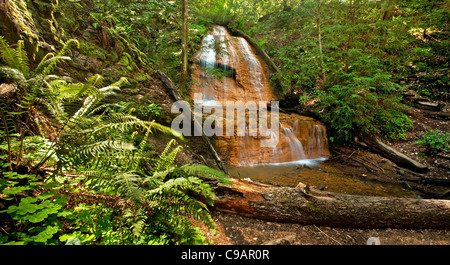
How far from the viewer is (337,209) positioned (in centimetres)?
281

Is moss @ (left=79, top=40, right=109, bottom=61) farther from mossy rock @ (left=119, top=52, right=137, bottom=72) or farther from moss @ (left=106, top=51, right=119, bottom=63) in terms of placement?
mossy rock @ (left=119, top=52, right=137, bottom=72)

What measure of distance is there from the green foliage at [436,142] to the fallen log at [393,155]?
1.12 metres

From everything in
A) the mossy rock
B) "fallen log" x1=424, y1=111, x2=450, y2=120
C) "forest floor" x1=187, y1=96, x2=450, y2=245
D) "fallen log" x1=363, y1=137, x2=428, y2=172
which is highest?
the mossy rock

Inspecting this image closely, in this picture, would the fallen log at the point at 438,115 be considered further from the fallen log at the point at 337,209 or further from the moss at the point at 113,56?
the moss at the point at 113,56

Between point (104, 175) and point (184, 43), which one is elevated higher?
point (184, 43)

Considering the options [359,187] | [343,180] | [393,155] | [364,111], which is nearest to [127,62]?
[343,180]

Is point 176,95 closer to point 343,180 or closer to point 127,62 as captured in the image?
point 127,62

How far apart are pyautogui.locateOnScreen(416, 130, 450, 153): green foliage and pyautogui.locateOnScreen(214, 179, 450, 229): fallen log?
5.02 meters

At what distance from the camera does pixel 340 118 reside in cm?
679

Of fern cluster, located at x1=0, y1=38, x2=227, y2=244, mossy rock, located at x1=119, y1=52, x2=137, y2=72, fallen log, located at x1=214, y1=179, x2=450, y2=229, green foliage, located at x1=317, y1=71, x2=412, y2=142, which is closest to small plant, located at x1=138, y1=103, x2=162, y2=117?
mossy rock, located at x1=119, y1=52, x2=137, y2=72

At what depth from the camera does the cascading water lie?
638cm

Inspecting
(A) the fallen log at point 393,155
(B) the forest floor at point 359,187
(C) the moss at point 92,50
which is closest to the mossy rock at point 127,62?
(C) the moss at point 92,50

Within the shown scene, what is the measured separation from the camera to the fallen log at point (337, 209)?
2.80 meters

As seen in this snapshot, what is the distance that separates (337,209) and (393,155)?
18.3 feet
